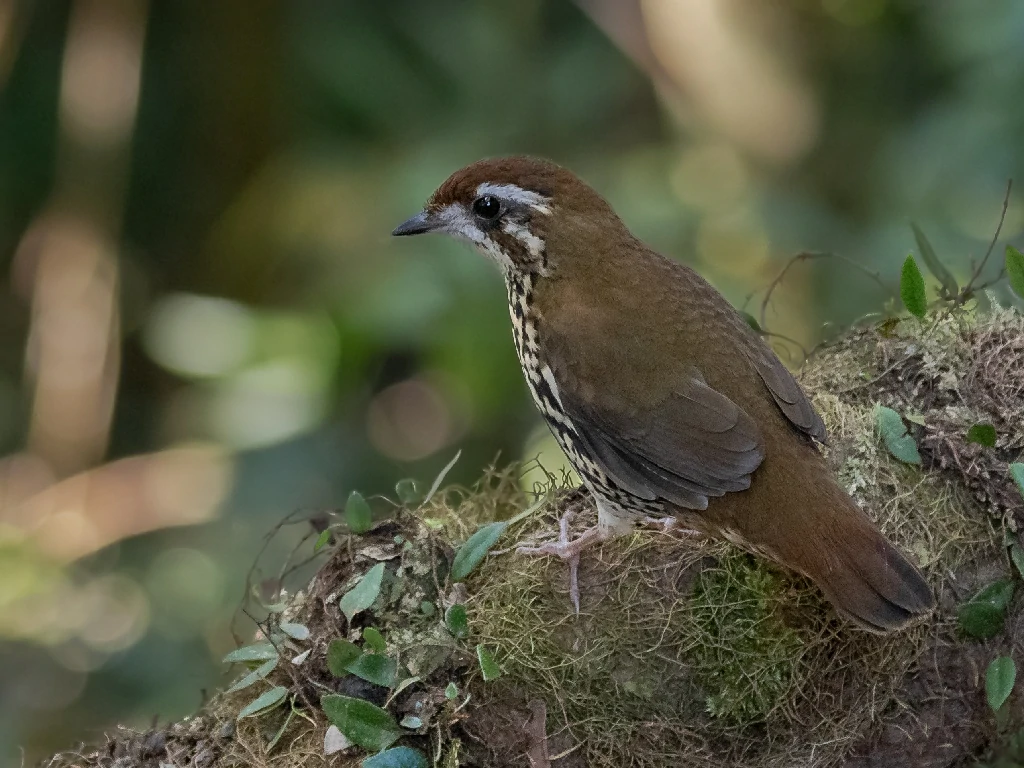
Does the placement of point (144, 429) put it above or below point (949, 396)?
below

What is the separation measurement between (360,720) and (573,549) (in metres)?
0.58

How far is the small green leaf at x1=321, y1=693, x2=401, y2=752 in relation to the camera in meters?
1.99

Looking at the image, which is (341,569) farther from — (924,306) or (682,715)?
(924,306)

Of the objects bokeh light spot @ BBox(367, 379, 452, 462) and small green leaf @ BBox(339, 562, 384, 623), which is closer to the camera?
small green leaf @ BBox(339, 562, 384, 623)

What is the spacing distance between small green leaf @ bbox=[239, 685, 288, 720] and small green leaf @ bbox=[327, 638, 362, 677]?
0.14 m

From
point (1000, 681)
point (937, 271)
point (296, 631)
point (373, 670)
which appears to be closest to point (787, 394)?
point (1000, 681)

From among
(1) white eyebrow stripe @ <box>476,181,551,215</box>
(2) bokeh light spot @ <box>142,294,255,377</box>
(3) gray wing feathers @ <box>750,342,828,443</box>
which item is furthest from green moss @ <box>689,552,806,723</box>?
(2) bokeh light spot @ <box>142,294,255,377</box>

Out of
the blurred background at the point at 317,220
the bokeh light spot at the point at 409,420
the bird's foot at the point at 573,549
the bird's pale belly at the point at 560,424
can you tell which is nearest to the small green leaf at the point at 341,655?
the bird's foot at the point at 573,549

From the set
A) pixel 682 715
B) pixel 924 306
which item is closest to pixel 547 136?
pixel 924 306

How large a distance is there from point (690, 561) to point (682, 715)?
332 mm

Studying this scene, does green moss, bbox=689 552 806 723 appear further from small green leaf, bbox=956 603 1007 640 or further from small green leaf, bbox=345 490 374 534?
small green leaf, bbox=345 490 374 534

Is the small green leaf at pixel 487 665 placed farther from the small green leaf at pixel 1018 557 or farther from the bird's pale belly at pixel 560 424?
the small green leaf at pixel 1018 557

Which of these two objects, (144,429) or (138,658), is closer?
(138,658)

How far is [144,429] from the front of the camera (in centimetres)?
475
